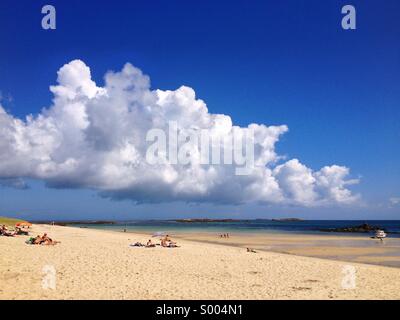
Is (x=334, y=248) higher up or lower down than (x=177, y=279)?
lower down

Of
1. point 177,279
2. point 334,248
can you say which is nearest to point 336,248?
point 334,248

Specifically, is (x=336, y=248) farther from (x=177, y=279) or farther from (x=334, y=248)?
(x=177, y=279)

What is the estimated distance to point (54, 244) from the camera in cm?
2988

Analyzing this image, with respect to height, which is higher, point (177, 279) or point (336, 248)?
point (177, 279)

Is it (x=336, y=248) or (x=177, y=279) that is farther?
(x=336, y=248)

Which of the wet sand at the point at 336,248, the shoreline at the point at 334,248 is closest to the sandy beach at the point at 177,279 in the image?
the shoreline at the point at 334,248

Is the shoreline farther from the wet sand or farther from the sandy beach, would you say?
the sandy beach

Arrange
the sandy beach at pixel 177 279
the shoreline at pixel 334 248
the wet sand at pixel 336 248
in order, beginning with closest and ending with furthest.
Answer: the sandy beach at pixel 177 279, the shoreline at pixel 334 248, the wet sand at pixel 336 248

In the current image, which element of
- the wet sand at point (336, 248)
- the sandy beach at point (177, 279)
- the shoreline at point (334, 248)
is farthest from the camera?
the wet sand at point (336, 248)

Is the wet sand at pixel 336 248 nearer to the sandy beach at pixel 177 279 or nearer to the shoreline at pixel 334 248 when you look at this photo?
the shoreline at pixel 334 248
